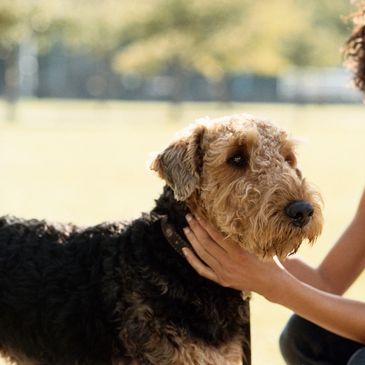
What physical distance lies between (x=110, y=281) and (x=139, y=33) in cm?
5686

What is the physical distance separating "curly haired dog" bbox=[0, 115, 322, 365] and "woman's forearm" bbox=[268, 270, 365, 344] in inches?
8.6

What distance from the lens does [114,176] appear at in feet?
60.4

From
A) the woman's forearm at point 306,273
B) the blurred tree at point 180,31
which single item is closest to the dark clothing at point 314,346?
the woman's forearm at point 306,273

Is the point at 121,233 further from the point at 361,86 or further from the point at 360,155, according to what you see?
the point at 360,155

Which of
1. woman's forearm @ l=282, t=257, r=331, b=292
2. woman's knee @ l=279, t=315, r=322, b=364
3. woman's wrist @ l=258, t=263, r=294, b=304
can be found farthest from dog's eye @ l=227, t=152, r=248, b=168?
woman's knee @ l=279, t=315, r=322, b=364

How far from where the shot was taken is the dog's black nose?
381 centimetres

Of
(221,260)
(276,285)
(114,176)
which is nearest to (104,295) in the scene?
(221,260)

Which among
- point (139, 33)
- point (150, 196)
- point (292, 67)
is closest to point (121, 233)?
point (150, 196)

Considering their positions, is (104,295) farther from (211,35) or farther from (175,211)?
(211,35)

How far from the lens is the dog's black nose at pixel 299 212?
3806 millimetres

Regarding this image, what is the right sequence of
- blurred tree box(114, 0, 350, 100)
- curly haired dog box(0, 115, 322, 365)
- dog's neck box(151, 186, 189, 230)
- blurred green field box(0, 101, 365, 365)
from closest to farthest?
curly haired dog box(0, 115, 322, 365) → dog's neck box(151, 186, 189, 230) → blurred green field box(0, 101, 365, 365) → blurred tree box(114, 0, 350, 100)

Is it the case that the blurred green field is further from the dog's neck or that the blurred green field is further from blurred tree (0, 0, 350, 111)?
blurred tree (0, 0, 350, 111)

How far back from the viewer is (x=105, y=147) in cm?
2588

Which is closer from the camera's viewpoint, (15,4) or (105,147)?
(105,147)
